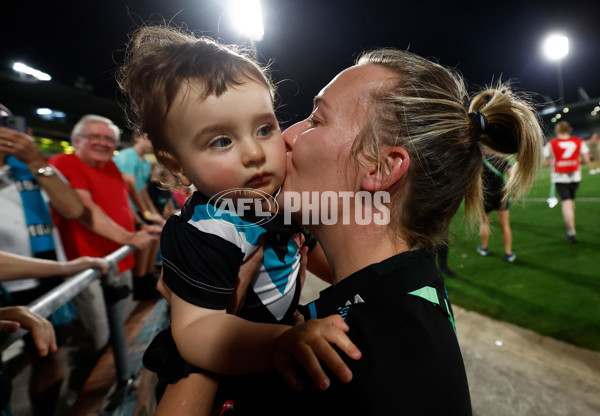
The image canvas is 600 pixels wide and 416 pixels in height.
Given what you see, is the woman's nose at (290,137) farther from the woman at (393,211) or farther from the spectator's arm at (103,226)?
the spectator's arm at (103,226)

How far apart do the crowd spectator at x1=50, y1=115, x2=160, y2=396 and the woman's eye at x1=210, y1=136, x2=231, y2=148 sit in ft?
6.70

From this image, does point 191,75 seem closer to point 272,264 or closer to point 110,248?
point 272,264

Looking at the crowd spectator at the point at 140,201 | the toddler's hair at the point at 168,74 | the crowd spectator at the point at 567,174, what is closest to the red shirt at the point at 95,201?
the crowd spectator at the point at 140,201

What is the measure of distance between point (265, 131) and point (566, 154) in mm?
8266

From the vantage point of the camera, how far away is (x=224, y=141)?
1155 millimetres

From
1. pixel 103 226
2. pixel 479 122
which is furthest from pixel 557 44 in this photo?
pixel 103 226

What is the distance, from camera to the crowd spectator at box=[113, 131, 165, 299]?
4.65 metres

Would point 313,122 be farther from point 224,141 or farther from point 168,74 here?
point 168,74

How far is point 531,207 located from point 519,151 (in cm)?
1208

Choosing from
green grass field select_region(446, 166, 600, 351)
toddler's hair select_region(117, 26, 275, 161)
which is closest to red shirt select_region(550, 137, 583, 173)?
green grass field select_region(446, 166, 600, 351)

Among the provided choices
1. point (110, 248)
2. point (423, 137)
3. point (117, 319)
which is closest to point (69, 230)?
point (110, 248)

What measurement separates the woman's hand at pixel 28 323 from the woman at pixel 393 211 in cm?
86

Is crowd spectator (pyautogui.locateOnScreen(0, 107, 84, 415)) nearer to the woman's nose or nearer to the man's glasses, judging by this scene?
the man's glasses

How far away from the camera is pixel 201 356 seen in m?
1.01
